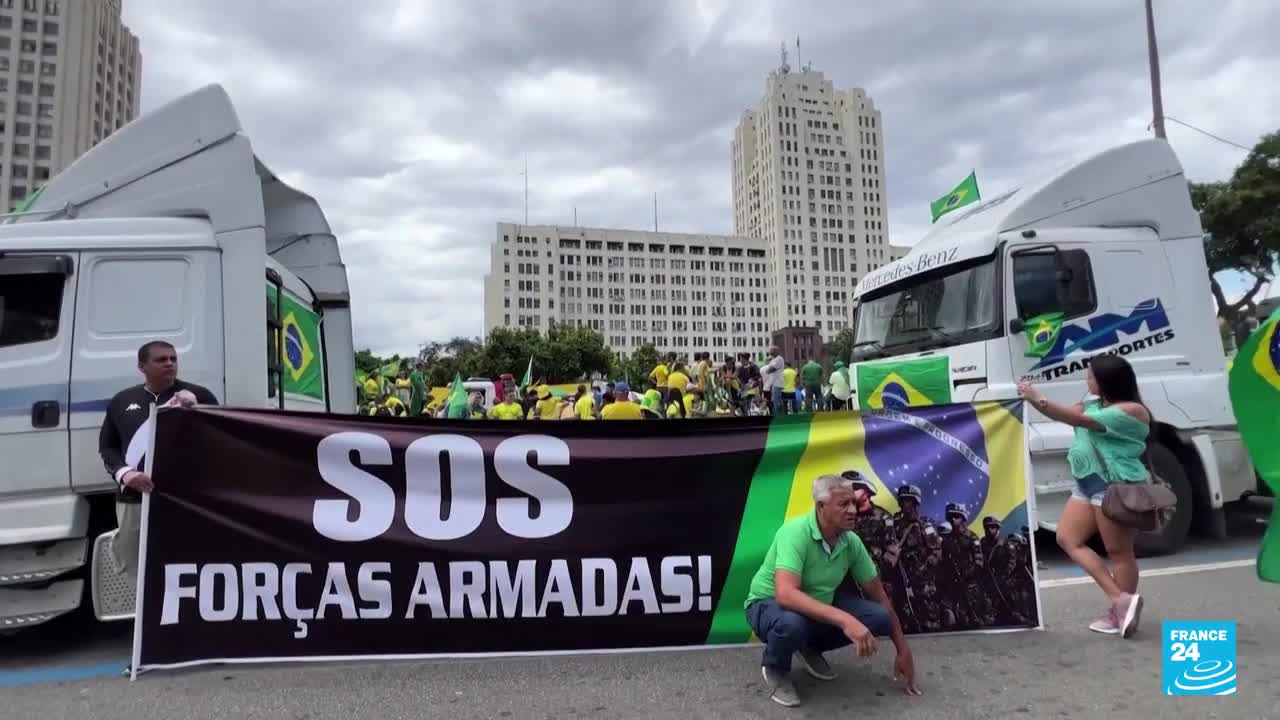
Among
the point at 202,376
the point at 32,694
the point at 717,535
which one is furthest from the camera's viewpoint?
the point at 202,376

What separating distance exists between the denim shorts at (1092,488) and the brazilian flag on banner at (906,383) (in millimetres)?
1744

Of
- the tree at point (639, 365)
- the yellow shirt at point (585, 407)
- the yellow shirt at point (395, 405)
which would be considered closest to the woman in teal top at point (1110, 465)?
the yellow shirt at point (585, 407)

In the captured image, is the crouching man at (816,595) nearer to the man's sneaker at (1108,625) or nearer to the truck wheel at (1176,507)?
the man's sneaker at (1108,625)

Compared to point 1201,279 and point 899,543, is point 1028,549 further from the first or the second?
point 1201,279

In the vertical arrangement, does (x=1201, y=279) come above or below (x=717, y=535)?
above

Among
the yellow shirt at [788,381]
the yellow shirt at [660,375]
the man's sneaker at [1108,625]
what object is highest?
the yellow shirt at [660,375]

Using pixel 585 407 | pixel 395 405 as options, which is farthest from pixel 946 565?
pixel 395 405

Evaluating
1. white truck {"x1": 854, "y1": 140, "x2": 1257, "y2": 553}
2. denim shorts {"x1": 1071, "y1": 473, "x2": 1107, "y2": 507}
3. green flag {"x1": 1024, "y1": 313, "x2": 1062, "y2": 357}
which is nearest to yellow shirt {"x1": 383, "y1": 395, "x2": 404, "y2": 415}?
white truck {"x1": 854, "y1": 140, "x2": 1257, "y2": 553}

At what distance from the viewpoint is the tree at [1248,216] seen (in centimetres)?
2150

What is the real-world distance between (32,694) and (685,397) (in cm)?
1062

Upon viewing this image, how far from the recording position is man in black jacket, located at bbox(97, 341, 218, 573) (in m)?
3.91

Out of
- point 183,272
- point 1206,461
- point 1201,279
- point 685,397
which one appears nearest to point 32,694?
point 183,272

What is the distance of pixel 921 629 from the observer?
4000 millimetres

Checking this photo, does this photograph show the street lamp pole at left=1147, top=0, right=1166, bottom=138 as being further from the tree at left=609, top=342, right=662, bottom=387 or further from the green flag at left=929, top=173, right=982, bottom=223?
the tree at left=609, top=342, right=662, bottom=387
